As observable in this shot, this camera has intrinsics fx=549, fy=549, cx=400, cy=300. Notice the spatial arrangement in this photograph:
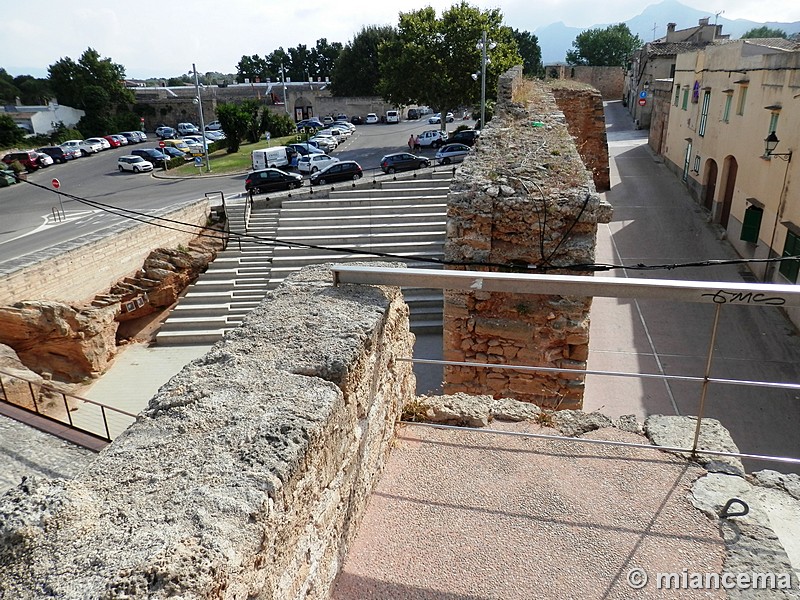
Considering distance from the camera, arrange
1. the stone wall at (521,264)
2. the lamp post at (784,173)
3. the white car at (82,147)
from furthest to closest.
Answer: the white car at (82,147) → the lamp post at (784,173) → the stone wall at (521,264)

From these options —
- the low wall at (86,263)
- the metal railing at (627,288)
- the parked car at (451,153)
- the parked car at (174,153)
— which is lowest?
the low wall at (86,263)

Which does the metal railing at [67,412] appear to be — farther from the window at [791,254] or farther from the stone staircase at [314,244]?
the window at [791,254]

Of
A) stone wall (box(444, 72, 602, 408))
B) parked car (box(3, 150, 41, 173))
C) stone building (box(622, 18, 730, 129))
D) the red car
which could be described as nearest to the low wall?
stone wall (box(444, 72, 602, 408))

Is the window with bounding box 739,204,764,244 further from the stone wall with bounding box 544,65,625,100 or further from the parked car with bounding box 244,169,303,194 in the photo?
the stone wall with bounding box 544,65,625,100

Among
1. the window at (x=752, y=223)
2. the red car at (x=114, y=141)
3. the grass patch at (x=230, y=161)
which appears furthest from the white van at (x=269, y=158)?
the window at (x=752, y=223)

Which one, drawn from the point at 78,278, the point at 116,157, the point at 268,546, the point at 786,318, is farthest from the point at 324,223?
the point at 116,157

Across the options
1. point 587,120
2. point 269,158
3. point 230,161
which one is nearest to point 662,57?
point 587,120

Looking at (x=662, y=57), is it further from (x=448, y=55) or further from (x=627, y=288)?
(x=627, y=288)

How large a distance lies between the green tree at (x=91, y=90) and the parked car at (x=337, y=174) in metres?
38.8

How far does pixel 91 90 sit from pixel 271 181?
4048 centimetres

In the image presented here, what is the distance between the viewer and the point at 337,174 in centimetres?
2512

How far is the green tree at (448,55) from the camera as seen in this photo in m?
35.3

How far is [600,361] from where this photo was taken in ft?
35.3

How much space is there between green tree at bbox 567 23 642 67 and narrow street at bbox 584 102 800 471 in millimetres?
67229
